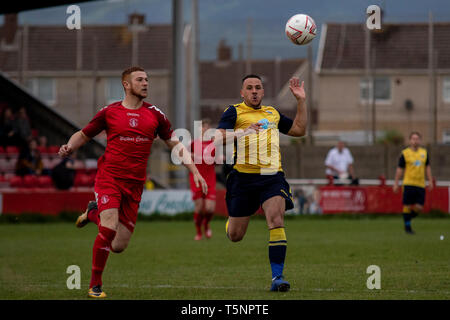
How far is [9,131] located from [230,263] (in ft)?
49.9

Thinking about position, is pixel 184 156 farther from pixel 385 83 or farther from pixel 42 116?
pixel 385 83

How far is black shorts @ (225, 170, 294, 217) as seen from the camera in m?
8.54

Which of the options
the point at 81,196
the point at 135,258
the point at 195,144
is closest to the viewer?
the point at 135,258

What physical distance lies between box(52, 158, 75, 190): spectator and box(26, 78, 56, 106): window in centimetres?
930

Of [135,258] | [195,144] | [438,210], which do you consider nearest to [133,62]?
[438,210]

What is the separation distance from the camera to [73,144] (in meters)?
8.09

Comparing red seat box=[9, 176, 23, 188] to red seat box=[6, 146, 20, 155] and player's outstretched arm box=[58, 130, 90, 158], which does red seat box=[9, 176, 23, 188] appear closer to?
red seat box=[6, 146, 20, 155]

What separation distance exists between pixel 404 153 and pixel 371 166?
39.2ft

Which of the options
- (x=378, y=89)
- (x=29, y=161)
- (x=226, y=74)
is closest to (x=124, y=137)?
(x=29, y=161)

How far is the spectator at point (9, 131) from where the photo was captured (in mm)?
24438

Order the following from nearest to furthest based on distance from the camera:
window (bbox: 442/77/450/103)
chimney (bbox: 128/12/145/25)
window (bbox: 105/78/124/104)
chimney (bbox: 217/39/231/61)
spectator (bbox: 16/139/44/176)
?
spectator (bbox: 16/139/44/176)
window (bbox: 442/77/450/103)
chimney (bbox: 217/39/231/61)
chimney (bbox: 128/12/145/25)
window (bbox: 105/78/124/104)

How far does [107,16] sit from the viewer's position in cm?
2866

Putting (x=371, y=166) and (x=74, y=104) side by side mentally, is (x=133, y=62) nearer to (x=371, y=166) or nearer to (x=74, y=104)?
(x=74, y=104)

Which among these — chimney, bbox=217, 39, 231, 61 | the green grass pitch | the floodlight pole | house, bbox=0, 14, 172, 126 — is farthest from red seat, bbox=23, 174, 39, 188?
chimney, bbox=217, 39, 231, 61
